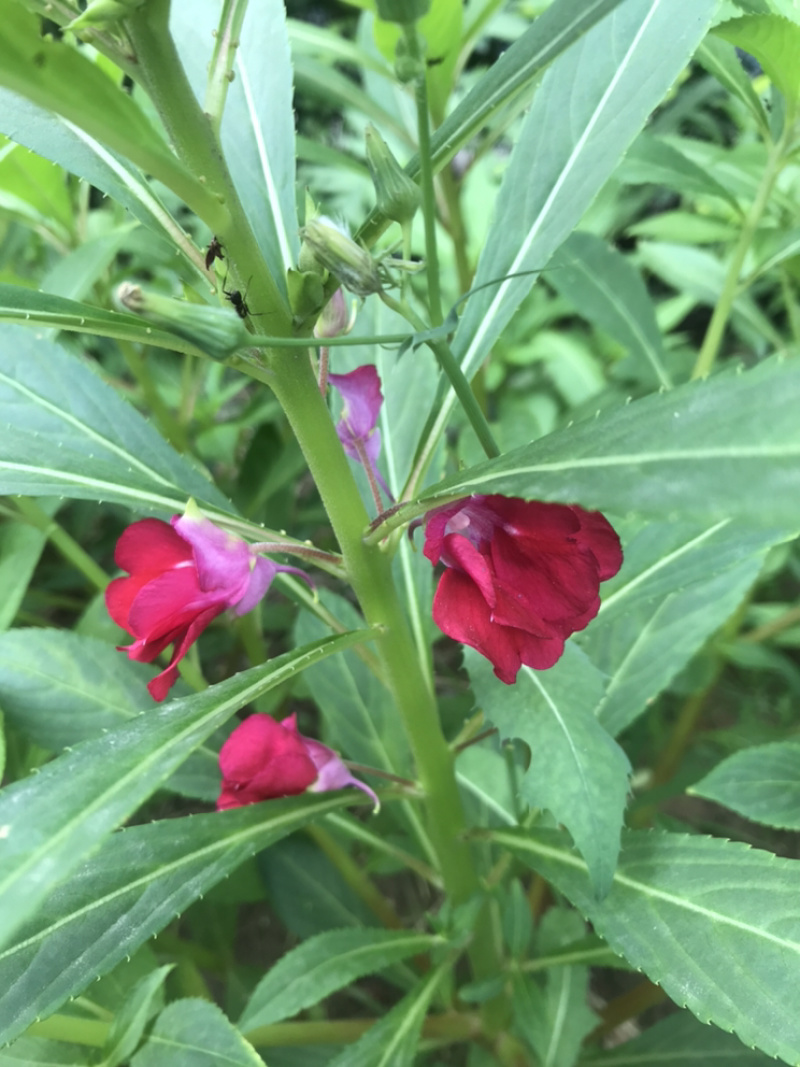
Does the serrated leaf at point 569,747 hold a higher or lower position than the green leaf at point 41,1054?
higher

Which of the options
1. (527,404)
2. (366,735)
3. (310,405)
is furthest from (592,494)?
(527,404)

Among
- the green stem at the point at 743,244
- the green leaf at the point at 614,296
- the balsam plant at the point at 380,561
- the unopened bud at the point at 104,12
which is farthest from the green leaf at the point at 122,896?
the green leaf at the point at 614,296

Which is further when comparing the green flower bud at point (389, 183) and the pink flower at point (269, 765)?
the pink flower at point (269, 765)

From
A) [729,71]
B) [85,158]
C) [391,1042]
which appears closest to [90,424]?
[85,158]

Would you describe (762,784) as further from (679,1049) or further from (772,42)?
(772,42)

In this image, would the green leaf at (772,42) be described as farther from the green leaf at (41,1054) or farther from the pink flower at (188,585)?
the green leaf at (41,1054)

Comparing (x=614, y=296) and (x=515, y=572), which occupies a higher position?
(x=614, y=296)

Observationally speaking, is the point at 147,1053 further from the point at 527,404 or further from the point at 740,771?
the point at 527,404
